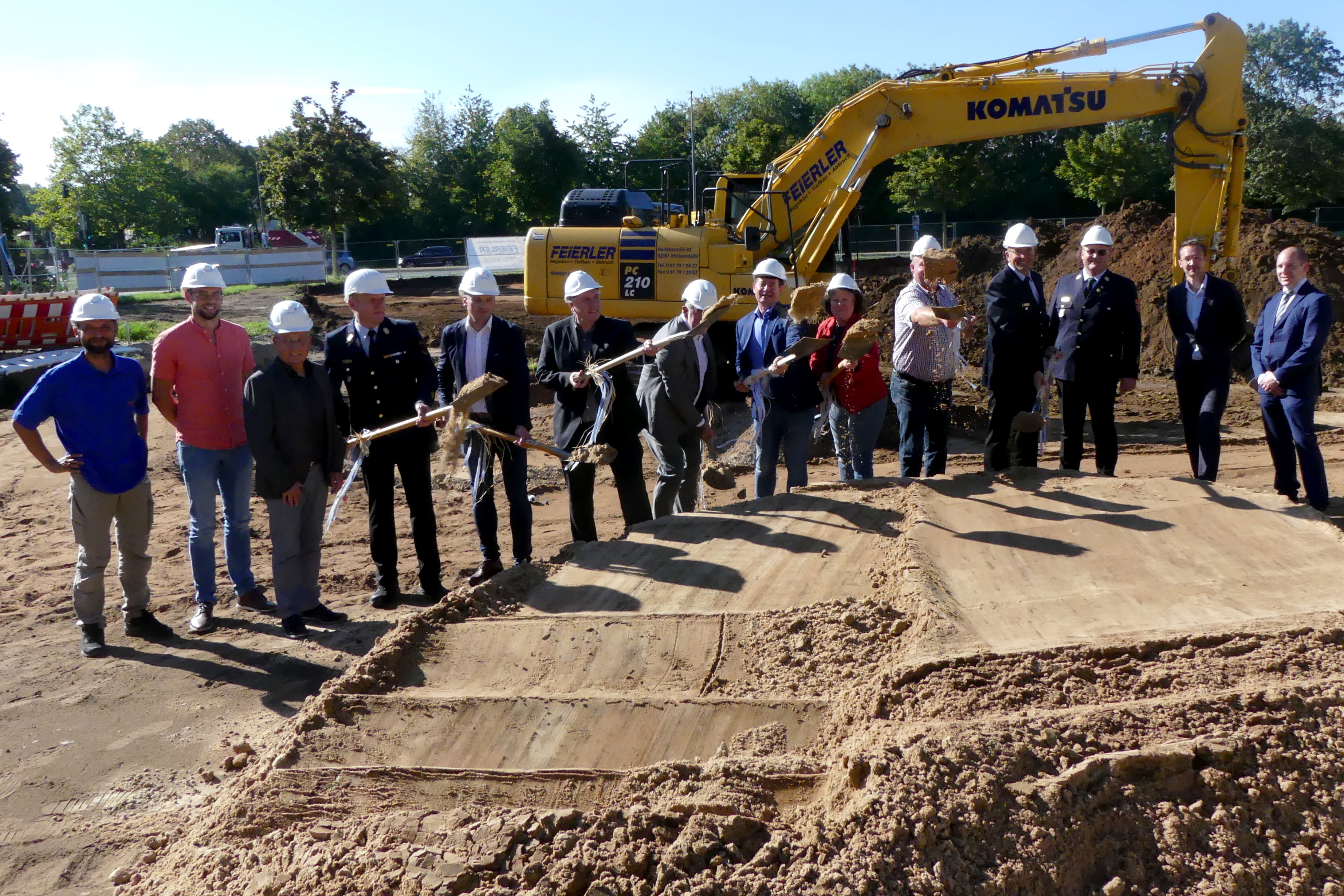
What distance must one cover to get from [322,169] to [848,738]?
93.5ft

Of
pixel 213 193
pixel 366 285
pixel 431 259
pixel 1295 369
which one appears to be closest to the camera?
pixel 366 285

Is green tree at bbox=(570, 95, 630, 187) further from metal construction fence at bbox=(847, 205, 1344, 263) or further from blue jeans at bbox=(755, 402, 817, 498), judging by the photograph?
blue jeans at bbox=(755, 402, 817, 498)

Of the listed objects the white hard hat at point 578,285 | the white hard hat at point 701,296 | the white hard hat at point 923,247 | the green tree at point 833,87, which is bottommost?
the white hard hat at point 701,296

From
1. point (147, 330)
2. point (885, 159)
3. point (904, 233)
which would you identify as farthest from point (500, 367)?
point (904, 233)

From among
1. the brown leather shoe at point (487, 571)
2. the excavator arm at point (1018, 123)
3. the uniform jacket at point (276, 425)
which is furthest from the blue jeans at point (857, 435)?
the excavator arm at point (1018, 123)

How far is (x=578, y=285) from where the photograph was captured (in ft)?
19.8

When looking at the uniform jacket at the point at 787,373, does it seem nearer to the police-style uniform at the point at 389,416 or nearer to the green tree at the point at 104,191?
the police-style uniform at the point at 389,416

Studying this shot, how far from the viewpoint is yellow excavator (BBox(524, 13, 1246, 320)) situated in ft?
34.3

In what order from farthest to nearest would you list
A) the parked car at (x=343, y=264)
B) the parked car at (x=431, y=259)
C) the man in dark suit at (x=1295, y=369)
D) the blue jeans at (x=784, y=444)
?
1. the parked car at (x=431, y=259)
2. the parked car at (x=343, y=264)
3. the blue jeans at (x=784, y=444)
4. the man in dark suit at (x=1295, y=369)

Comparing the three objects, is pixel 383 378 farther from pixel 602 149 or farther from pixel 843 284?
pixel 602 149

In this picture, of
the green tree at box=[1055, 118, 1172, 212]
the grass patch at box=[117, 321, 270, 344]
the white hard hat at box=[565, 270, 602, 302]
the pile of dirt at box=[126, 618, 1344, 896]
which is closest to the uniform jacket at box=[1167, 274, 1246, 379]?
the pile of dirt at box=[126, 618, 1344, 896]

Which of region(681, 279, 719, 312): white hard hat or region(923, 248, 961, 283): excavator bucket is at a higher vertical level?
region(923, 248, 961, 283): excavator bucket

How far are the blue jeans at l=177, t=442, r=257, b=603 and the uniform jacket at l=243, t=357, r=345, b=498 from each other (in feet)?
1.26

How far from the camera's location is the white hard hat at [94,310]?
5430 millimetres
